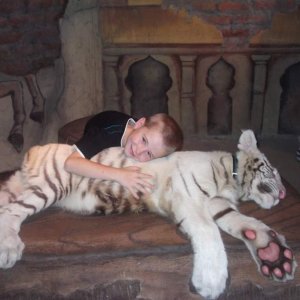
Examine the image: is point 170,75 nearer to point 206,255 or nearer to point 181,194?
point 181,194

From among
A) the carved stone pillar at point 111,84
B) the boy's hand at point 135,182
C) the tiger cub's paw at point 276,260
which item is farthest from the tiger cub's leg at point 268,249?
the carved stone pillar at point 111,84

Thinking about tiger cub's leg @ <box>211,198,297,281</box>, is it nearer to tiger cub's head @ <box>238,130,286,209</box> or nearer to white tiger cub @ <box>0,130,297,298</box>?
white tiger cub @ <box>0,130,297,298</box>

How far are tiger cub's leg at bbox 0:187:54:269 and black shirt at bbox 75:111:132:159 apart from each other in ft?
0.83

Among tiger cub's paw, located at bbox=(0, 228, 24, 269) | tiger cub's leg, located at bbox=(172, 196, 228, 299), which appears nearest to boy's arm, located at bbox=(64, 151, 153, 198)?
tiger cub's leg, located at bbox=(172, 196, 228, 299)

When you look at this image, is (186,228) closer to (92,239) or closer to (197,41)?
(92,239)

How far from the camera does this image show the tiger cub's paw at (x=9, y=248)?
1437mm

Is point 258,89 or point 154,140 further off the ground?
point 154,140

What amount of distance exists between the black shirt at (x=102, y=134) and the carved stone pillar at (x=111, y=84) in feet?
3.45

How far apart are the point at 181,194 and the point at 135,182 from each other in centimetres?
17

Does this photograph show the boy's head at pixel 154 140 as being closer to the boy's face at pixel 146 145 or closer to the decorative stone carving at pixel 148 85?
the boy's face at pixel 146 145

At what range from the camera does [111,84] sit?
10.9 ft

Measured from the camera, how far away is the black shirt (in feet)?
6.07

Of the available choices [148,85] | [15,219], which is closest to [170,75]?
[148,85]

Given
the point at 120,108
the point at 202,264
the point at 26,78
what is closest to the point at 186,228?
the point at 202,264
